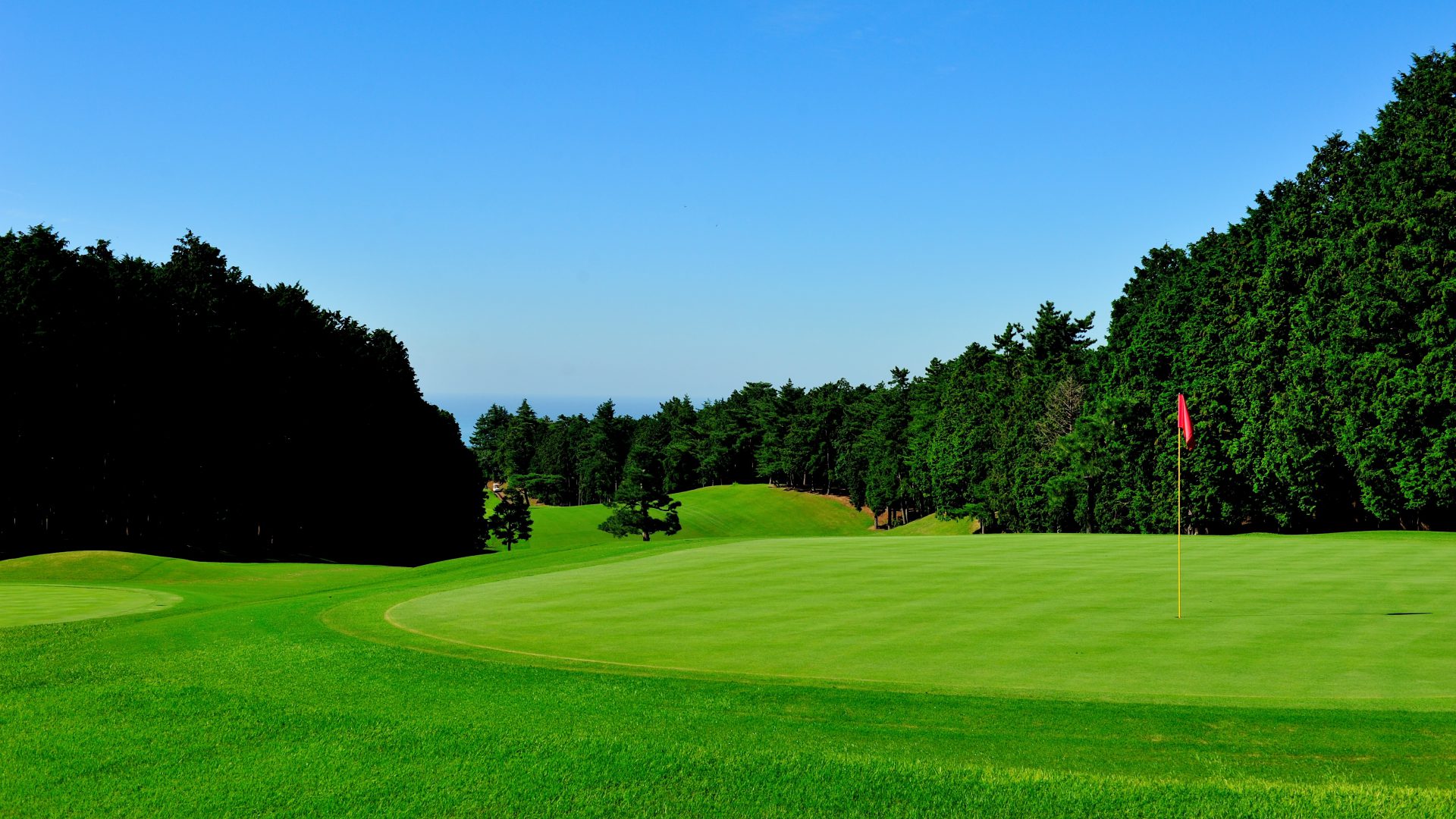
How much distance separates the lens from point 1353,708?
10.5 m

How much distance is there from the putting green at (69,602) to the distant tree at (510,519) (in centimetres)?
5375

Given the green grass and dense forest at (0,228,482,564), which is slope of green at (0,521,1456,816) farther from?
dense forest at (0,228,482,564)

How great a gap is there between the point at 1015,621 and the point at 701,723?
796 centimetres

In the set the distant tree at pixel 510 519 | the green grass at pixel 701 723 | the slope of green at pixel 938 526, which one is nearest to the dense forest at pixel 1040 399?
the distant tree at pixel 510 519

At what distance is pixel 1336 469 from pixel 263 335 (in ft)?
198

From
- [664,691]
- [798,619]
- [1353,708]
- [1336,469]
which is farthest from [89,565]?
[1336,469]

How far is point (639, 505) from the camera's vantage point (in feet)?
287

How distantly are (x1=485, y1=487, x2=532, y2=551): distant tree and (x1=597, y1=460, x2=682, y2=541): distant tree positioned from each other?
7.15 m

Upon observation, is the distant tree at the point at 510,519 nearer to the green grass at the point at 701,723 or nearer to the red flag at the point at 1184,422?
the green grass at the point at 701,723

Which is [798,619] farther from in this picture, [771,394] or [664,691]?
[771,394]

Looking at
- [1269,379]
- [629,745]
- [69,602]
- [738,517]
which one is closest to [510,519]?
[738,517]

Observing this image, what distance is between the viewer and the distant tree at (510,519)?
272 feet

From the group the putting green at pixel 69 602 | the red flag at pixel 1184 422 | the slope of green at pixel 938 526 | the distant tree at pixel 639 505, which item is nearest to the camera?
the red flag at pixel 1184 422

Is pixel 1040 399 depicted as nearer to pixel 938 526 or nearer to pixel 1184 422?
pixel 938 526
